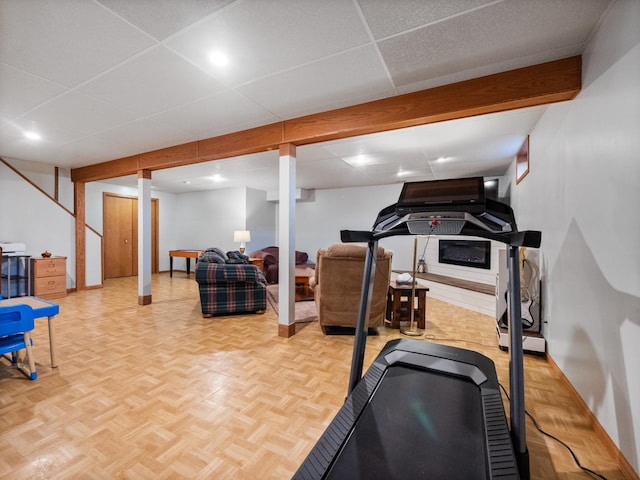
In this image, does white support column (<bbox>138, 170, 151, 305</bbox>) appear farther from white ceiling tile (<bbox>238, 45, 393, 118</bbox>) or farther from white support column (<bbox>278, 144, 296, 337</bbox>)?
white ceiling tile (<bbox>238, 45, 393, 118</bbox>)

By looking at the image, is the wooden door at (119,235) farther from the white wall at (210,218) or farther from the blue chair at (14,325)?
the blue chair at (14,325)

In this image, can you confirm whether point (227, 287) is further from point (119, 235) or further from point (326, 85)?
point (119, 235)

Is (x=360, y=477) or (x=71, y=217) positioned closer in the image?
(x=360, y=477)

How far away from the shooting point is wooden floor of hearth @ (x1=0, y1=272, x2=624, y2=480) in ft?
4.56

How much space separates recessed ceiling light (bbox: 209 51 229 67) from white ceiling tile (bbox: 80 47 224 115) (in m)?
0.19

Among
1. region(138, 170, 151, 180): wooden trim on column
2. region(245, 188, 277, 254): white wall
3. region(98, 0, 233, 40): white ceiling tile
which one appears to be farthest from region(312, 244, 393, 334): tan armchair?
region(245, 188, 277, 254): white wall

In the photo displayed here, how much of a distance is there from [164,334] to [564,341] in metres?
3.72

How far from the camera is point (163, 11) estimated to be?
61.6 inches

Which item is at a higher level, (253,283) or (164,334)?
(253,283)

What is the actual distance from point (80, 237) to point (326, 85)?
578cm

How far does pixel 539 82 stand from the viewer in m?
2.04

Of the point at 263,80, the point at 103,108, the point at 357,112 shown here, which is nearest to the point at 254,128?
the point at 263,80

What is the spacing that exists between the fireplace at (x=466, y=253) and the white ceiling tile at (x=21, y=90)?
578cm

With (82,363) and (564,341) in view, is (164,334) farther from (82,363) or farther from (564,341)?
(564,341)
